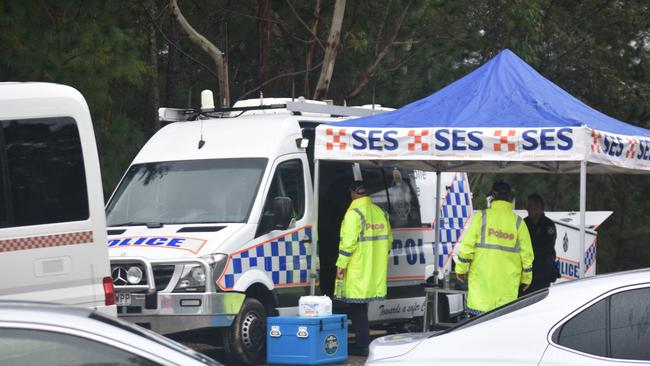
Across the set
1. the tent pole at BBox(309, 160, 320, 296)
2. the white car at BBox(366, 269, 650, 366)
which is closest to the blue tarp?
the tent pole at BBox(309, 160, 320, 296)

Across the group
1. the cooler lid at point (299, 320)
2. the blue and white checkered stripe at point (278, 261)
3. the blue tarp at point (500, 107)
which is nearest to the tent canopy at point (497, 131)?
the blue tarp at point (500, 107)

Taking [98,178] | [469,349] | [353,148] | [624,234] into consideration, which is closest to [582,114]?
Result: [353,148]

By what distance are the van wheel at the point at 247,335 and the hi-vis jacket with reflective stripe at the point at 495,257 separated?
198 cm

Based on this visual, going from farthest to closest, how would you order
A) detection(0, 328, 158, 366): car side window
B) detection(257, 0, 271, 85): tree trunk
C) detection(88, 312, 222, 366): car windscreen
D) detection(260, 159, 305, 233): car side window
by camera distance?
detection(257, 0, 271, 85): tree trunk < detection(260, 159, 305, 233): car side window < detection(88, 312, 222, 366): car windscreen < detection(0, 328, 158, 366): car side window

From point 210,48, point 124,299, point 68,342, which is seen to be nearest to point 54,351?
point 68,342

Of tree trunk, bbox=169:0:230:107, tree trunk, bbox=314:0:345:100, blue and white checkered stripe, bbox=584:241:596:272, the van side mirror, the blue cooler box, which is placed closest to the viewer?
the blue cooler box

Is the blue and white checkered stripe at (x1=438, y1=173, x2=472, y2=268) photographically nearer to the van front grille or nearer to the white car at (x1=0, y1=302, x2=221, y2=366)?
the van front grille

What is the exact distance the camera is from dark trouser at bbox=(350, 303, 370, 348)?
12.7 meters

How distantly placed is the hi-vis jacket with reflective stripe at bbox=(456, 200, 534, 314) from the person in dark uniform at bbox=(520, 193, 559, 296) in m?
0.96

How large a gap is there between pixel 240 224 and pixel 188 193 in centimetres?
84

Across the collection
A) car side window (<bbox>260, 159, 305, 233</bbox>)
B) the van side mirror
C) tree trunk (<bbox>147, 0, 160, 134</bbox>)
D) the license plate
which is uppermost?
tree trunk (<bbox>147, 0, 160, 134</bbox>)

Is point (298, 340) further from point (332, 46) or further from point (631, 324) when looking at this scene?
point (332, 46)

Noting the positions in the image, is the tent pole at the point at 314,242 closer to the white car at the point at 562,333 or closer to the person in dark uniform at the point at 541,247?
the person in dark uniform at the point at 541,247

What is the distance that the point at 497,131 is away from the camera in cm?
1141
